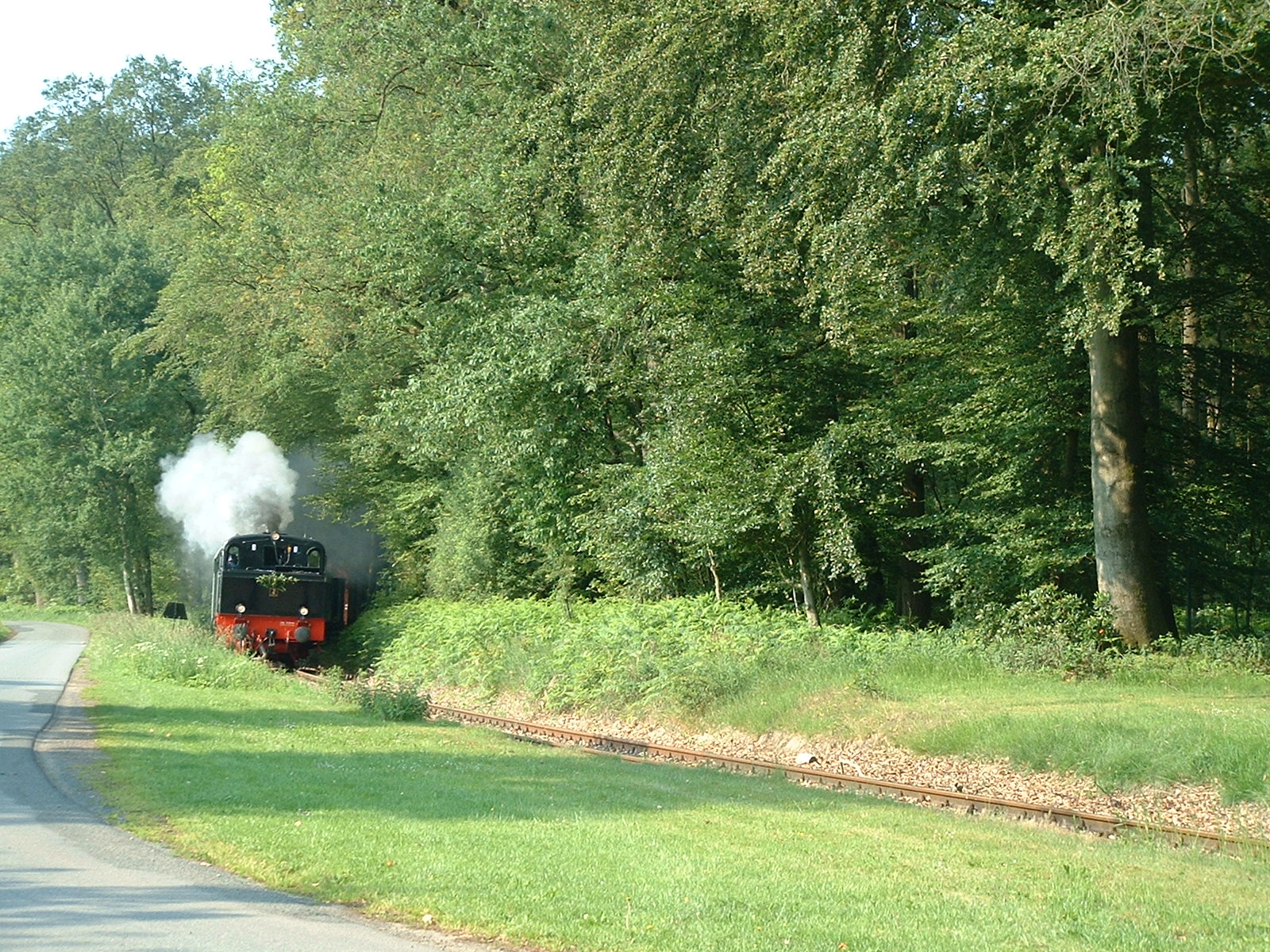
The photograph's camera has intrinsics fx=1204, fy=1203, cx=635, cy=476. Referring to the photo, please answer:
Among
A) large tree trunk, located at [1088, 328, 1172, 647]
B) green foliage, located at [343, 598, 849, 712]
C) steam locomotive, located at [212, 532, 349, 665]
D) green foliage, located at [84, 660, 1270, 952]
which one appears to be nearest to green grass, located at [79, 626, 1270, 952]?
green foliage, located at [84, 660, 1270, 952]

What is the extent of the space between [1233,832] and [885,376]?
501 inches

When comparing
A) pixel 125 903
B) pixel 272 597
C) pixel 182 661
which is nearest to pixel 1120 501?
pixel 125 903

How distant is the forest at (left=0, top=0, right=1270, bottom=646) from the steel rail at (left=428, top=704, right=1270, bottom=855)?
4.64 m

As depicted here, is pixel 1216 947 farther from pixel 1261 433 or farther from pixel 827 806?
pixel 1261 433

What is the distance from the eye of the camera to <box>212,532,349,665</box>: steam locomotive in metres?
30.9

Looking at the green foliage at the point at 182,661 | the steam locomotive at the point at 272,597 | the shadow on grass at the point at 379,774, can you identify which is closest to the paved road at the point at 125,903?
the shadow on grass at the point at 379,774

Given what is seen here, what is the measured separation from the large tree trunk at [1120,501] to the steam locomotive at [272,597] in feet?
67.5

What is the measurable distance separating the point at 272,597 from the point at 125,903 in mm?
24702

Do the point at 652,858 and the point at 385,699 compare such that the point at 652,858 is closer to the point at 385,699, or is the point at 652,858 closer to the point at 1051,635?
the point at 1051,635

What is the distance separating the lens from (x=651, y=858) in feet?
28.3

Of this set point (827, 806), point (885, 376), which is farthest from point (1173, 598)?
point (827, 806)

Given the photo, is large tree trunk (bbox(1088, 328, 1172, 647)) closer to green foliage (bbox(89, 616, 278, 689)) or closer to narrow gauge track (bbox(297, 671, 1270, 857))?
narrow gauge track (bbox(297, 671, 1270, 857))

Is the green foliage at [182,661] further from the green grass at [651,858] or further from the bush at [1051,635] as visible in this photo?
the bush at [1051,635]

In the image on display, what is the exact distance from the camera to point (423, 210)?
27172mm
